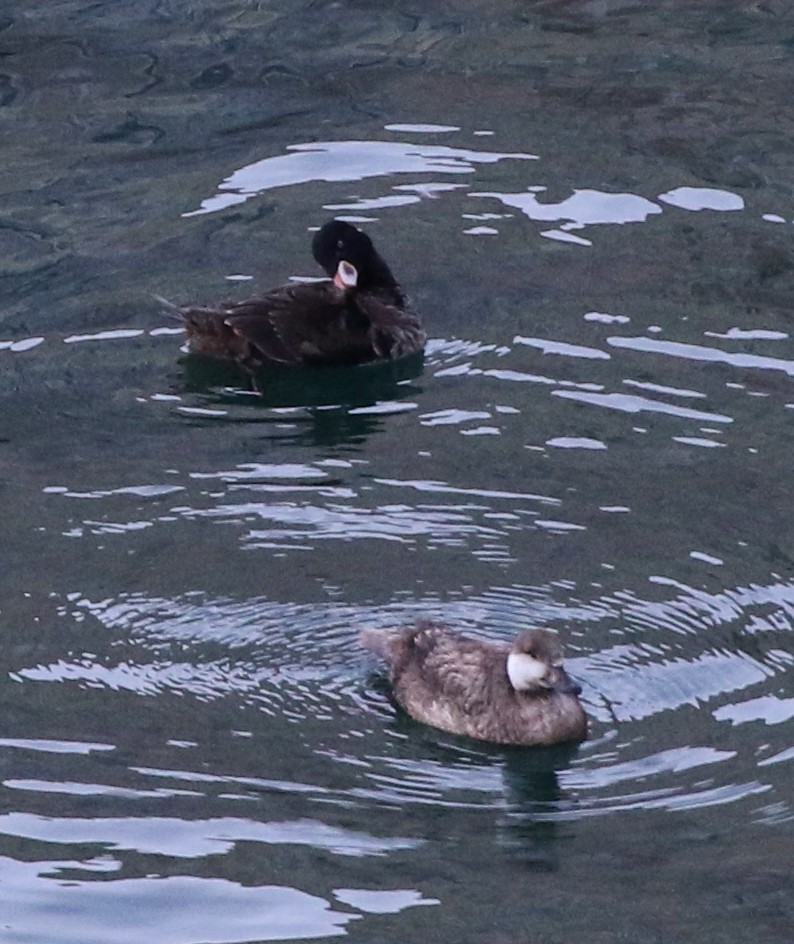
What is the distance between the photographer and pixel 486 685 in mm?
7324

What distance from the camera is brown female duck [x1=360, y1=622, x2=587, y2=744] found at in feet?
23.5

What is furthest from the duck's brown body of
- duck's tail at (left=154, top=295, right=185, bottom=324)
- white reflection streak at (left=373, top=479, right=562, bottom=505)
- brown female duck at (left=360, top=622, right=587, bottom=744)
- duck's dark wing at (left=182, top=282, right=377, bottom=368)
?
brown female duck at (left=360, top=622, right=587, bottom=744)

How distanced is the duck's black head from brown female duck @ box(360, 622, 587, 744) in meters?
3.97

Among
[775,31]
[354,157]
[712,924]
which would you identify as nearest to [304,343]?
[354,157]

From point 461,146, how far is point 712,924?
889cm

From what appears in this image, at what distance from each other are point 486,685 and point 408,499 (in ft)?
6.05

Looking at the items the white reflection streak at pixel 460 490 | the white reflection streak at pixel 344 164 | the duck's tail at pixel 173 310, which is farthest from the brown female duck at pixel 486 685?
the white reflection streak at pixel 344 164

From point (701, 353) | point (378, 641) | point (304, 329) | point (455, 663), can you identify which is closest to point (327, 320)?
point (304, 329)

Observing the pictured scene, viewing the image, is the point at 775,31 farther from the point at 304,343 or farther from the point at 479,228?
the point at 304,343

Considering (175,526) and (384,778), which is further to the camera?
(175,526)

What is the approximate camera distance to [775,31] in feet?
54.4

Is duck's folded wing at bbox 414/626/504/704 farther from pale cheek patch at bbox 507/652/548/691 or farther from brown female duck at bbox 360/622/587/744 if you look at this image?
pale cheek patch at bbox 507/652/548/691

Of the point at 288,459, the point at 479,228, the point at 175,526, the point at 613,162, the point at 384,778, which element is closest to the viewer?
the point at 384,778

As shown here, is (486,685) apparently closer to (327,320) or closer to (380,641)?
(380,641)
